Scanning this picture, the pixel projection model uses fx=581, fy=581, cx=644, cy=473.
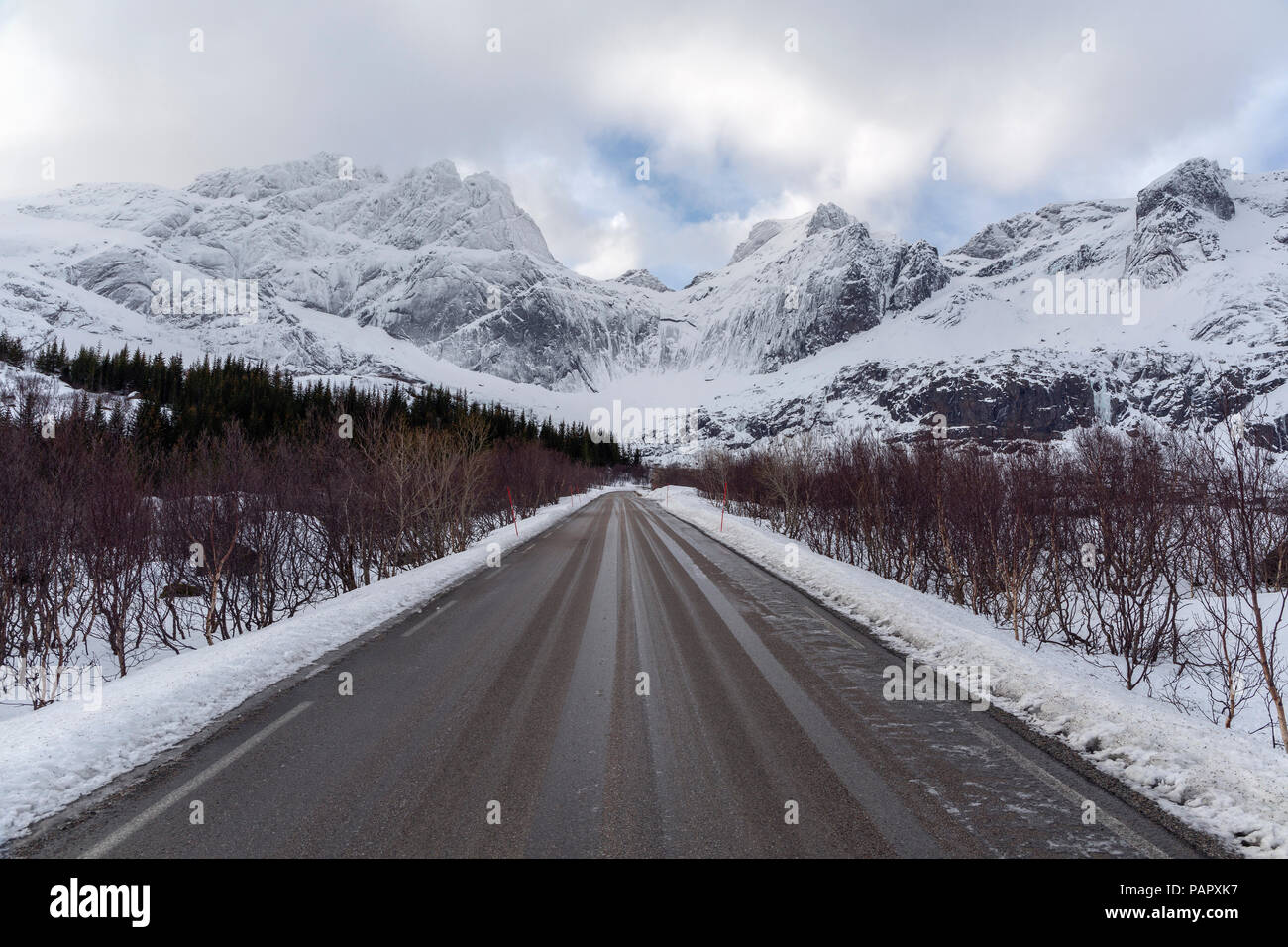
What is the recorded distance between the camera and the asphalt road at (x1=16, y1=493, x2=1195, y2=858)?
11.0ft

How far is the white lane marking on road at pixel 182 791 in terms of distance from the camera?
3.34 metres

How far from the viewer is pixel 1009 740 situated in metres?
4.80

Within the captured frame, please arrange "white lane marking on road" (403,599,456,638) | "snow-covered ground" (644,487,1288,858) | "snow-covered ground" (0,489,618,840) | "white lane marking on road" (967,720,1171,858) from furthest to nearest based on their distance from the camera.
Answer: "white lane marking on road" (403,599,456,638) → "snow-covered ground" (0,489,618,840) → "snow-covered ground" (644,487,1288,858) → "white lane marking on road" (967,720,1171,858)

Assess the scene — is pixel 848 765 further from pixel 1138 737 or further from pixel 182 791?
pixel 182 791

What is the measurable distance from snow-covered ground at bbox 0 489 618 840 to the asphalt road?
293 millimetres

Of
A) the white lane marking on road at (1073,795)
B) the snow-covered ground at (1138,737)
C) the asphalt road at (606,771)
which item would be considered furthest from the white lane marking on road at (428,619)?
the white lane marking on road at (1073,795)

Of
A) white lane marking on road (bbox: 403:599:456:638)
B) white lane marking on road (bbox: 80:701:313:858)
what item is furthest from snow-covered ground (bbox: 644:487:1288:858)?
white lane marking on road (bbox: 403:599:456:638)

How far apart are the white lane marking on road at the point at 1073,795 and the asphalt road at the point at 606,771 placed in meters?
0.02

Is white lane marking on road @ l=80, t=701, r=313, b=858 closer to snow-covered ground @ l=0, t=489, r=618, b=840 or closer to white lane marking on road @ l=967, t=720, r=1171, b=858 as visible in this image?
snow-covered ground @ l=0, t=489, r=618, b=840

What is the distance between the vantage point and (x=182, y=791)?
396cm

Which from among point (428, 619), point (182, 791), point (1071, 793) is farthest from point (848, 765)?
point (428, 619)

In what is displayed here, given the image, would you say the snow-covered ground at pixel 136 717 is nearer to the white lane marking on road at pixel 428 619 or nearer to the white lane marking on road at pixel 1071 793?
the white lane marking on road at pixel 428 619
